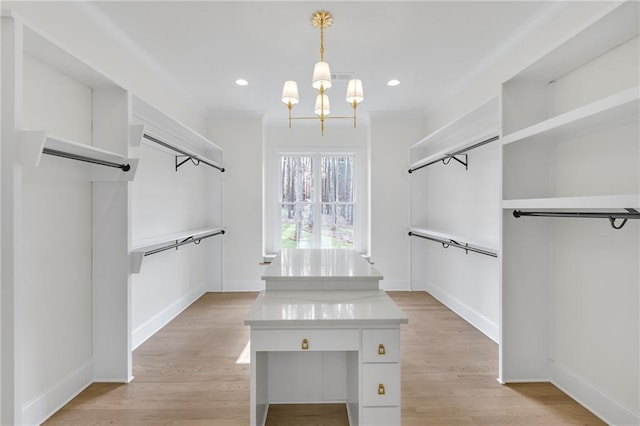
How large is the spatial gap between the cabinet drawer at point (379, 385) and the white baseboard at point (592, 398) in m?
1.34

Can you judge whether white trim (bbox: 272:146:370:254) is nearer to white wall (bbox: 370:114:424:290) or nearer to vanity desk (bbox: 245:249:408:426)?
white wall (bbox: 370:114:424:290)

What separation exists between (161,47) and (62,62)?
1086 millimetres

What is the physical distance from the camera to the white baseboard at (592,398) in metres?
1.84

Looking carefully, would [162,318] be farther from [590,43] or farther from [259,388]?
[590,43]

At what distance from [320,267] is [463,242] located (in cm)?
167

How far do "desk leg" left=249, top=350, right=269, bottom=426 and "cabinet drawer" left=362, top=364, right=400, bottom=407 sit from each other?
1.71 feet

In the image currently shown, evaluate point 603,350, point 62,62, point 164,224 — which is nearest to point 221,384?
point 164,224

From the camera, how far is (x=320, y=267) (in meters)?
2.39

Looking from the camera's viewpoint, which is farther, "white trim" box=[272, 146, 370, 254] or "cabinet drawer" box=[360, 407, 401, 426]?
"white trim" box=[272, 146, 370, 254]

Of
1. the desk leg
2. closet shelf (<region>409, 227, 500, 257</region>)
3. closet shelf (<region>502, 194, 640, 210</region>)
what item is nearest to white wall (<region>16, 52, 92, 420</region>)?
the desk leg

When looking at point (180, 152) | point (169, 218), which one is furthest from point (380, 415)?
point (169, 218)

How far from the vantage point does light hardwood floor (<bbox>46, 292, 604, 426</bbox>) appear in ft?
6.52

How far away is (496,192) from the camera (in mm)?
3146

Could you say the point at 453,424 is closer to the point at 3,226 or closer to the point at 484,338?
the point at 484,338
